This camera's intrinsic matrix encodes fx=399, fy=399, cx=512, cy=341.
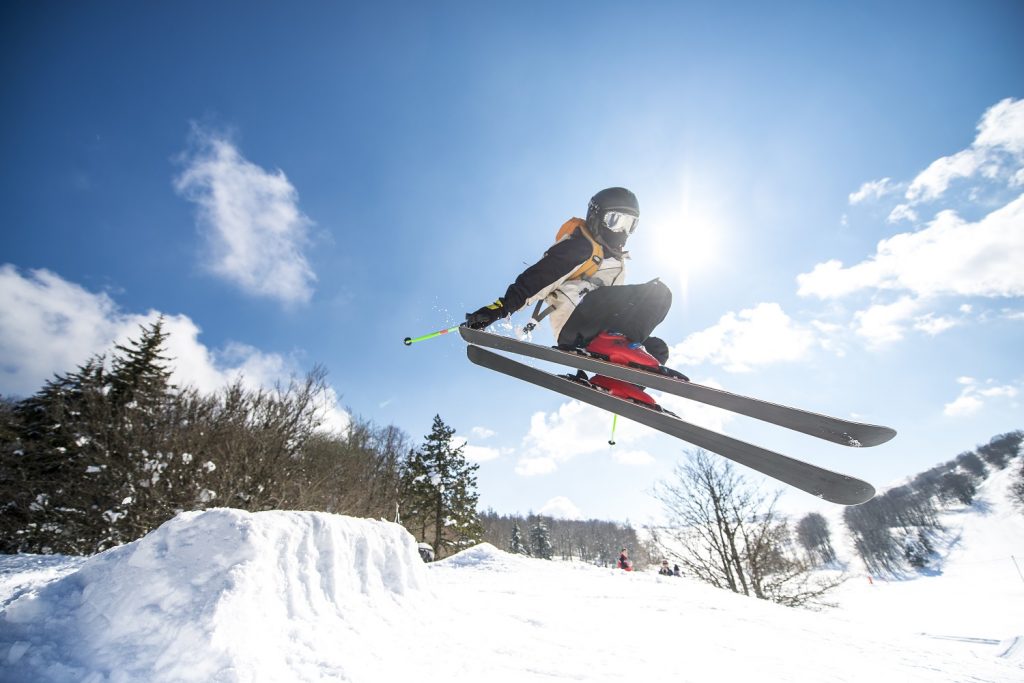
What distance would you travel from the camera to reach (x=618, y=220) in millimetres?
3895

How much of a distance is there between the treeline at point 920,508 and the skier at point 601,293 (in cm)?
9290

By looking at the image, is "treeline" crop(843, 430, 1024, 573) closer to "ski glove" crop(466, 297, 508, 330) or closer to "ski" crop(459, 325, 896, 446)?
"ski" crop(459, 325, 896, 446)

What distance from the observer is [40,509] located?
12836mm

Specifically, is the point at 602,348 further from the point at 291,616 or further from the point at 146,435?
the point at 146,435

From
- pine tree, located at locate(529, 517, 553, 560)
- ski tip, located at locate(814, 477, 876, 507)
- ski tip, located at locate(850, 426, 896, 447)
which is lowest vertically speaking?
ski tip, located at locate(814, 477, 876, 507)

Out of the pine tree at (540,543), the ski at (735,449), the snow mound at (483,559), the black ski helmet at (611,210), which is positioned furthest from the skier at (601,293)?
the pine tree at (540,543)

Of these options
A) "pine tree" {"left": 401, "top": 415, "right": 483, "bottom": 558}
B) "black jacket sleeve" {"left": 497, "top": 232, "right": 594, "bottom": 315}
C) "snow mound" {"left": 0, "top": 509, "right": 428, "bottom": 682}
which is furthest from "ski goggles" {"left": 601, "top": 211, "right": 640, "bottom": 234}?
"pine tree" {"left": 401, "top": 415, "right": 483, "bottom": 558}

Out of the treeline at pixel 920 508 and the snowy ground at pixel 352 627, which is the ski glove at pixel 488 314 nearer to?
the snowy ground at pixel 352 627

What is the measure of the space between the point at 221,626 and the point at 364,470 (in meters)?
23.9

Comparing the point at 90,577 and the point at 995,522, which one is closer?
the point at 90,577

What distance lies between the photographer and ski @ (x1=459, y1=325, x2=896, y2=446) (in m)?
2.88

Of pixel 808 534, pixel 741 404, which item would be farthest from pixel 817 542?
pixel 741 404

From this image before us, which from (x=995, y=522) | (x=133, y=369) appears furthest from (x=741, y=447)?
(x=995, y=522)

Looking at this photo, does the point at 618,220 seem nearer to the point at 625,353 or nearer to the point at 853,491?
the point at 625,353
